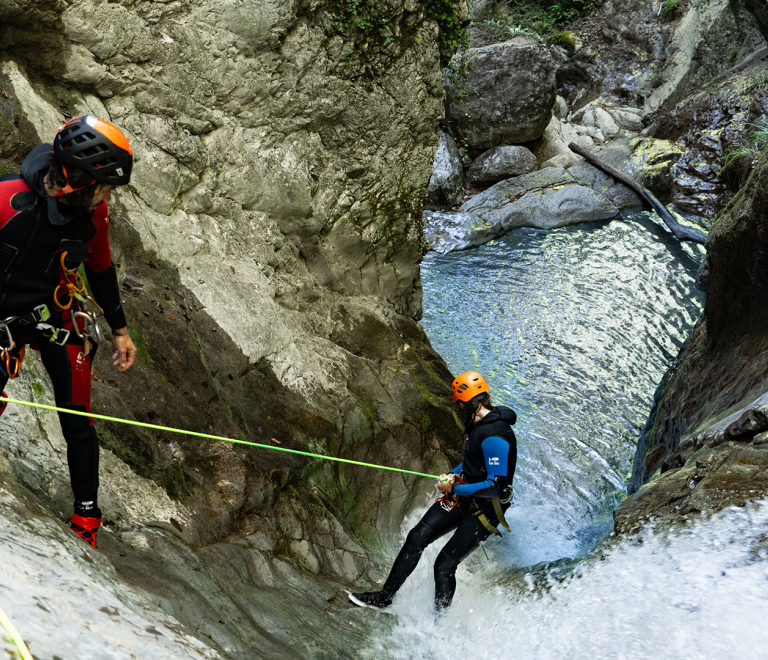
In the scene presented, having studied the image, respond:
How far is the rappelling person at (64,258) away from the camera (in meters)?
2.80

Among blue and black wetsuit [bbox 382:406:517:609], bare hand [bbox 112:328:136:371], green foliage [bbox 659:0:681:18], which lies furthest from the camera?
green foliage [bbox 659:0:681:18]

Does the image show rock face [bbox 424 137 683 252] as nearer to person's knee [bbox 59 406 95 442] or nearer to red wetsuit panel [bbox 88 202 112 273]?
red wetsuit panel [bbox 88 202 112 273]

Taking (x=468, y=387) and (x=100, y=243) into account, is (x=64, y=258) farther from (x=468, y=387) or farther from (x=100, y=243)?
(x=468, y=387)

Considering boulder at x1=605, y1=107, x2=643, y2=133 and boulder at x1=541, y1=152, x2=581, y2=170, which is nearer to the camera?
boulder at x1=541, y1=152, x2=581, y2=170

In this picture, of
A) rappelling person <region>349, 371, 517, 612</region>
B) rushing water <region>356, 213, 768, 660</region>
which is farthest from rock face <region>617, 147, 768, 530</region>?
rappelling person <region>349, 371, 517, 612</region>

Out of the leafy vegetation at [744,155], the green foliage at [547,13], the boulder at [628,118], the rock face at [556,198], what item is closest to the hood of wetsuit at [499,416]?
the rock face at [556,198]

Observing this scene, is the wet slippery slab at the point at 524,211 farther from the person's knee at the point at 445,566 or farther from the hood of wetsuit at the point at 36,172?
the hood of wetsuit at the point at 36,172

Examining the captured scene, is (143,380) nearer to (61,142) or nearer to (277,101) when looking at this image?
(61,142)

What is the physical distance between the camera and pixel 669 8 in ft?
79.1

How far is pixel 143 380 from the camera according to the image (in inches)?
188

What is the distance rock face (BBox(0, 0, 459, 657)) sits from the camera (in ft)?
Result: 14.5

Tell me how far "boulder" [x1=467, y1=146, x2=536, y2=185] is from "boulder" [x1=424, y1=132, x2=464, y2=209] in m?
0.76

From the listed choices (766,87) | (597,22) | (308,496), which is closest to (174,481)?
(308,496)

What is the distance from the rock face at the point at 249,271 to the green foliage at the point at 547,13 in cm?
2087
